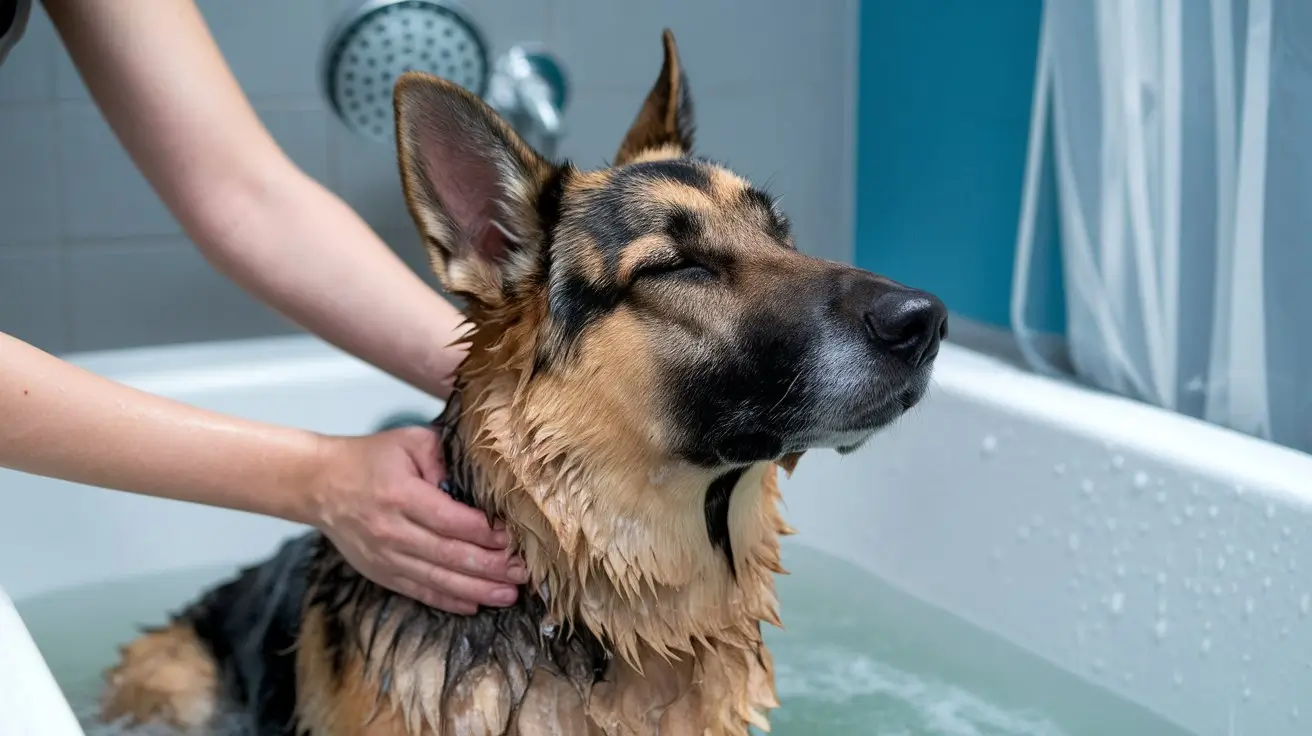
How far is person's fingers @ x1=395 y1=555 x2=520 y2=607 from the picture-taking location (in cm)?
127

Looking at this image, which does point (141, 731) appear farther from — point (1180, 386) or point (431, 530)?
point (1180, 386)

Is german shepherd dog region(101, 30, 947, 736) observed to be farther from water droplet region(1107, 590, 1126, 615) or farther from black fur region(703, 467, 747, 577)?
water droplet region(1107, 590, 1126, 615)

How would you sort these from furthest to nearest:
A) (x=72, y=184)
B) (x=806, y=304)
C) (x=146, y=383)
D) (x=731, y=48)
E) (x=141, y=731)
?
1. (x=731, y=48)
2. (x=72, y=184)
3. (x=146, y=383)
4. (x=141, y=731)
5. (x=806, y=304)

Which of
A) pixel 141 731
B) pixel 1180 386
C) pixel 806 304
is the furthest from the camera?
pixel 1180 386

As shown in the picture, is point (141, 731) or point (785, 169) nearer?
point (141, 731)

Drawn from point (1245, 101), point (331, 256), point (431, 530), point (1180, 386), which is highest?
point (1245, 101)

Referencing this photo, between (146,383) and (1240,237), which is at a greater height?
(1240,237)

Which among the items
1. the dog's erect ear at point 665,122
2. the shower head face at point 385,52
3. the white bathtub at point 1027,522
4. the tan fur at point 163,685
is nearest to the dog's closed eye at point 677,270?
the dog's erect ear at point 665,122

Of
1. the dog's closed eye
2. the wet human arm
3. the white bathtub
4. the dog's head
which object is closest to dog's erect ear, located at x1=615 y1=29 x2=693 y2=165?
the dog's head

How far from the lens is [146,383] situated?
2248 mm

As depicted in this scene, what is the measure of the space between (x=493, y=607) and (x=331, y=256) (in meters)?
0.58

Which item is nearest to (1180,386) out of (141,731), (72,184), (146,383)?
(141,731)

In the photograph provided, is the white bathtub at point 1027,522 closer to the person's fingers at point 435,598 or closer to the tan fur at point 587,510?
the tan fur at point 587,510

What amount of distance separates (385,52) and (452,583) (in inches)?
55.7
